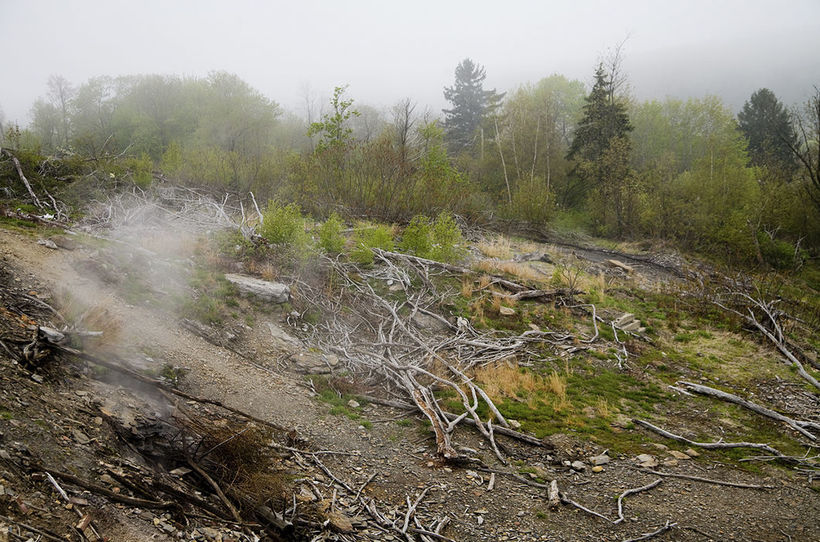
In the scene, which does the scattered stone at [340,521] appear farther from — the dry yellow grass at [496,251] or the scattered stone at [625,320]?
the dry yellow grass at [496,251]

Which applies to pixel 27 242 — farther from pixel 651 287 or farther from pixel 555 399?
pixel 651 287

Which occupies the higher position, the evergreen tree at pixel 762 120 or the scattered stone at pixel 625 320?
the evergreen tree at pixel 762 120

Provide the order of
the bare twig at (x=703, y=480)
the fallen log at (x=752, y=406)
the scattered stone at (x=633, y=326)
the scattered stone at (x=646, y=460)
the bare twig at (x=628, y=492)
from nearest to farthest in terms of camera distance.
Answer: the bare twig at (x=628, y=492), the bare twig at (x=703, y=480), the scattered stone at (x=646, y=460), the fallen log at (x=752, y=406), the scattered stone at (x=633, y=326)

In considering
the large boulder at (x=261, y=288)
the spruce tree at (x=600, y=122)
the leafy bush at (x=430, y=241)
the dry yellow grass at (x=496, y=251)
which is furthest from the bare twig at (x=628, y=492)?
the spruce tree at (x=600, y=122)

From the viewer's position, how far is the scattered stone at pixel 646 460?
15.5 ft

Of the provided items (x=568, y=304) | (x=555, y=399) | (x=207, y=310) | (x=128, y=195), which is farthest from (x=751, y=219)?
(x=128, y=195)

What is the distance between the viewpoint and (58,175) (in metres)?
9.67

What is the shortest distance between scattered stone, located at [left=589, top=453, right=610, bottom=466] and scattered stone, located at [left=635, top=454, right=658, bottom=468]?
338 mm

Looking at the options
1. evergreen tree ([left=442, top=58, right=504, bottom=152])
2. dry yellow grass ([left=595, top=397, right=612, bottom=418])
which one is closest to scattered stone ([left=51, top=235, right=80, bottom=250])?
dry yellow grass ([left=595, top=397, right=612, bottom=418])

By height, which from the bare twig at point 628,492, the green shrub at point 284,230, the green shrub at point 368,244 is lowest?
the bare twig at point 628,492

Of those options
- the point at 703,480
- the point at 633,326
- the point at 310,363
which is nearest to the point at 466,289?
the point at 633,326

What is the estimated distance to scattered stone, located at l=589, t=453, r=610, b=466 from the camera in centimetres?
477

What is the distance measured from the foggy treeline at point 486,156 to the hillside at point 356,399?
5052 mm

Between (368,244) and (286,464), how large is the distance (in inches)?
267
